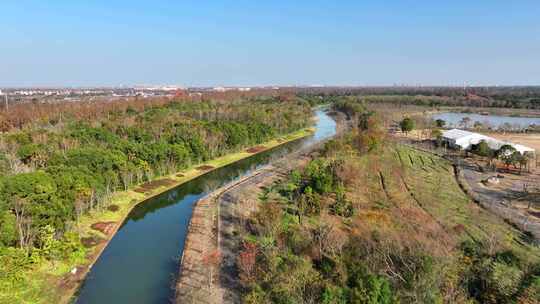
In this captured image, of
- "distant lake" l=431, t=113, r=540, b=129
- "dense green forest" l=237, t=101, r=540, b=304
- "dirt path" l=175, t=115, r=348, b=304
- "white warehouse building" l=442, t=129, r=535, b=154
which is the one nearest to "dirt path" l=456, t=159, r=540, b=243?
"dense green forest" l=237, t=101, r=540, b=304

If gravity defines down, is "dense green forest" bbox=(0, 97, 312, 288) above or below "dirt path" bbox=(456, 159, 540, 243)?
above

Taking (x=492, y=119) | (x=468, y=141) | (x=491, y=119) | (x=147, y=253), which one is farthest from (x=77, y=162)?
(x=492, y=119)

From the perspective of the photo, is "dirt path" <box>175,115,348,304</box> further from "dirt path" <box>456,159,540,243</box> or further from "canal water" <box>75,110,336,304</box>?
"dirt path" <box>456,159,540,243</box>

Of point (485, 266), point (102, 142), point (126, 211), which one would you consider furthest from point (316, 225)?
point (102, 142)

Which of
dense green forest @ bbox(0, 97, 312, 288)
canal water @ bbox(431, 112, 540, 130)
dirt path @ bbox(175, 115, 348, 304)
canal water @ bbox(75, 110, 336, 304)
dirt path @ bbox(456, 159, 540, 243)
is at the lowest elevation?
canal water @ bbox(75, 110, 336, 304)

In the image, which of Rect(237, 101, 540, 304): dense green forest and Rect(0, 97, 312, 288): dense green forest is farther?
Rect(0, 97, 312, 288): dense green forest

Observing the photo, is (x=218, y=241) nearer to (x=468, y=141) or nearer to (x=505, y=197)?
(x=505, y=197)

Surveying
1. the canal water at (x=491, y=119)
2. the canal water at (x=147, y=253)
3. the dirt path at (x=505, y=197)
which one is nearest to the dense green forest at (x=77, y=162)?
the canal water at (x=147, y=253)
